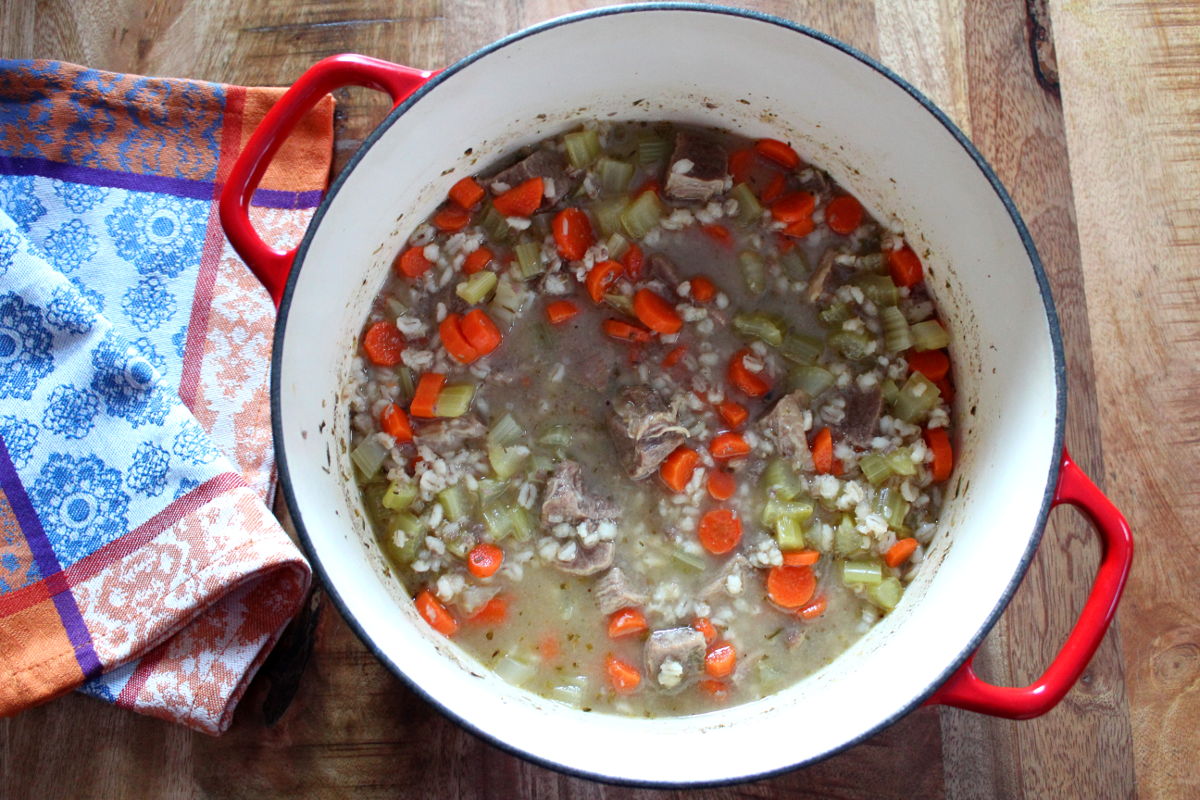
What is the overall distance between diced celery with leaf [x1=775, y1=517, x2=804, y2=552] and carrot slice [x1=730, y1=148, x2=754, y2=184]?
0.97m

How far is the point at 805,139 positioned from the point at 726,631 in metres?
1.38

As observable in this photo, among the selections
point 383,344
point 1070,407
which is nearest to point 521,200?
point 383,344

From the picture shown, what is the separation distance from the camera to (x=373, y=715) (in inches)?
103

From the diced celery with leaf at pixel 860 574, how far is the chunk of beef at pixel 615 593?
56cm

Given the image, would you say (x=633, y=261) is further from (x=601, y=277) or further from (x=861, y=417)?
(x=861, y=417)

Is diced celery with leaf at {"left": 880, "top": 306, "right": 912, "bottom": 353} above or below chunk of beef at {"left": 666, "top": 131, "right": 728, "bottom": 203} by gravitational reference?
below

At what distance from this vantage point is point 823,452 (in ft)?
8.70

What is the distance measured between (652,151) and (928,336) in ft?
3.07

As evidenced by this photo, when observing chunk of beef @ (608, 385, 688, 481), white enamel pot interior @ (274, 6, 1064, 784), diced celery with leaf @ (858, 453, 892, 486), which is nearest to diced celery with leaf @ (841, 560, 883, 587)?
white enamel pot interior @ (274, 6, 1064, 784)

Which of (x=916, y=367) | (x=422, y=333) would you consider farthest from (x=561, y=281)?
(x=916, y=367)

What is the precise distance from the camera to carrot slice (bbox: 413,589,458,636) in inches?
103

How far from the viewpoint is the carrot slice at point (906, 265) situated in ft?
9.04

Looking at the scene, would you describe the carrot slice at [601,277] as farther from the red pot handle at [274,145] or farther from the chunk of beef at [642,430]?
the red pot handle at [274,145]

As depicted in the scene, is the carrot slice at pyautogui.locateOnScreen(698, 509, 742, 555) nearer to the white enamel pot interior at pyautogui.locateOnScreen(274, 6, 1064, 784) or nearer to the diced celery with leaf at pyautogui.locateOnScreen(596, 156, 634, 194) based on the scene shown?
the white enamel pot interior at pyautogui.locateOnScreen(274, 6, 1064, 784)
